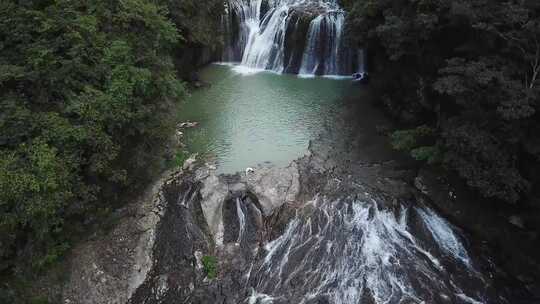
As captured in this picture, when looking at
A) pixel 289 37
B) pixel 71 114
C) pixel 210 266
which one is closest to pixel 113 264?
pixel 210 266

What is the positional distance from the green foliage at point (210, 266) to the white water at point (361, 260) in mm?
1000

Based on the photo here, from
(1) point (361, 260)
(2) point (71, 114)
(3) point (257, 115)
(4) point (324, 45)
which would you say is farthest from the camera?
(4) point (324, 45)

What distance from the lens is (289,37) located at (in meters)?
23.7

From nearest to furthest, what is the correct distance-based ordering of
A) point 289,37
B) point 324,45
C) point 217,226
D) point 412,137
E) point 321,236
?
1. point 321,236
2. point 217,226
3. point 412,137
4. point 324,45
5. point 289,37

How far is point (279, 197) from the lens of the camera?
11.6 metres

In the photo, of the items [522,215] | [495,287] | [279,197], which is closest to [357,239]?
[279,197]

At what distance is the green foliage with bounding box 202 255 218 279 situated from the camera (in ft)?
32.0

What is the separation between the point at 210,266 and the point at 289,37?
17.6 m

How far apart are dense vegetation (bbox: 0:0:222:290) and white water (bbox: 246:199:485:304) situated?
4.98 metres

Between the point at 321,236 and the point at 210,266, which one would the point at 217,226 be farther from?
the point at 321,236

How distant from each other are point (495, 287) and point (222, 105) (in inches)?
547

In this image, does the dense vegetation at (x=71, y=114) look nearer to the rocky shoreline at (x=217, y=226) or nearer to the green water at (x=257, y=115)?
the rocky shoreline at (x=217, y=226)

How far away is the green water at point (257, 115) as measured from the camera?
14531 mm

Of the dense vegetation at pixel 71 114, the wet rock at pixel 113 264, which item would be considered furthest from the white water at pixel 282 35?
the wet rock at pixel 113 264
